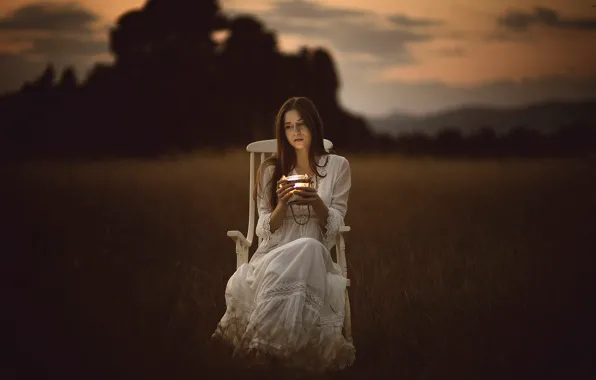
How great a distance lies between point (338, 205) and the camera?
3.57m

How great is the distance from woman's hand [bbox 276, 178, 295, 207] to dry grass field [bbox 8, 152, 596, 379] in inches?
29.2

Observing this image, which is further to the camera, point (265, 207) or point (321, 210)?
point (265, 207)

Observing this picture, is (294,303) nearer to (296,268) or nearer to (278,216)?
(296,268)

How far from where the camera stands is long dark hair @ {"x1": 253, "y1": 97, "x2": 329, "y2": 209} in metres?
3.53

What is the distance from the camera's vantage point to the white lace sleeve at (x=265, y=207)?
3541mm

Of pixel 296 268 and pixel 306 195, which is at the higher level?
pixel 306 195

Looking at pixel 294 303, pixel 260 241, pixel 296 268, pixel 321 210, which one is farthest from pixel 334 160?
pixel 294 303

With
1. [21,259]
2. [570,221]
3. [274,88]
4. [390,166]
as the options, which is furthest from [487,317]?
[274,88]

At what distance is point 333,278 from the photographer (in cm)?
333

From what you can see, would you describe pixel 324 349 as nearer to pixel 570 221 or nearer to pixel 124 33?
pixel 570 221

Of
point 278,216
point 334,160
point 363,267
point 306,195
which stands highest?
point 334,160

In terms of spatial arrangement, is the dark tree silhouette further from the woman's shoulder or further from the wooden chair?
the woman's shoulder

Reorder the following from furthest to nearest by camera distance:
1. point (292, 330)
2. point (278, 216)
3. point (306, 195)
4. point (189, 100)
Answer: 1. point (189, 100)
2. point (278, 216)
3. point (306, 195)
4. point (292, 330)

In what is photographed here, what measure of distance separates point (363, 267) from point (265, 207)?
1402mm
